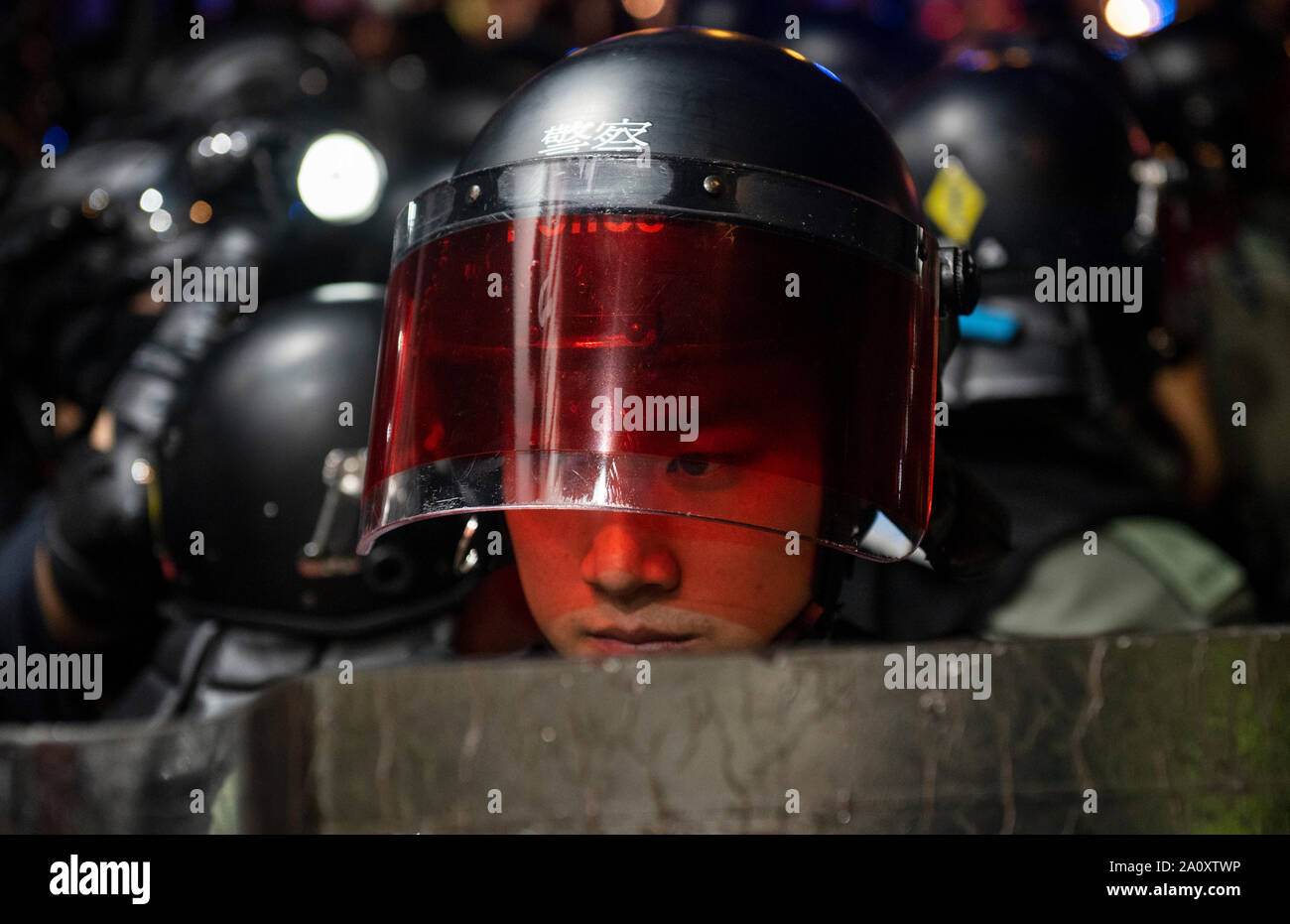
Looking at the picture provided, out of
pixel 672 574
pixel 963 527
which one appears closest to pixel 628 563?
pixel 672 574

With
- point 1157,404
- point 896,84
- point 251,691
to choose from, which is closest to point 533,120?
point 251,691

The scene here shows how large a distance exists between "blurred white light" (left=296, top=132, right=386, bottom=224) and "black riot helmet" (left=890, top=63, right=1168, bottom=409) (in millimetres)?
747

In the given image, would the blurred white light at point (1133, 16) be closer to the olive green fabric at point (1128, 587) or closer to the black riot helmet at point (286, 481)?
the olive green fabric at point (1128, 587)

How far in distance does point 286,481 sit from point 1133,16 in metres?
2.47

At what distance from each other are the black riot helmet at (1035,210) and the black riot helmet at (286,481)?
77 centimetres

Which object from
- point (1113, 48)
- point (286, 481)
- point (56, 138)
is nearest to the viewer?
point (286, 481)

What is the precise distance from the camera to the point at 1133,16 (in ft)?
10.5

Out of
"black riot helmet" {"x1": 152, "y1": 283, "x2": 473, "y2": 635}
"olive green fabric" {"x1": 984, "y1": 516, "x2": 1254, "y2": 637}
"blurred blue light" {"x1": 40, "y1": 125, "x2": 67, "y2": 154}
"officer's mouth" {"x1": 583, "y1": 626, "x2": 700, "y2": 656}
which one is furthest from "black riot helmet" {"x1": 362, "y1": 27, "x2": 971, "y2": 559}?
"blurred blue light" {"x1": 40, "y1": 125, "x2": 67, "y2": 154}

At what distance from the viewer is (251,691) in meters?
1.83

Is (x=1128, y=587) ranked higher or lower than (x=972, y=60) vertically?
lower

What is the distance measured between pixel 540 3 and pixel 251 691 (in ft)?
8.42

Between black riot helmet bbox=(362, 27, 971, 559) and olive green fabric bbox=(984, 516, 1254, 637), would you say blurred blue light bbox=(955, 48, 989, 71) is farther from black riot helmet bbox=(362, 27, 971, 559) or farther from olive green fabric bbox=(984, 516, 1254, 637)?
black riot helmet bbox=(362, 27, 971, 559)

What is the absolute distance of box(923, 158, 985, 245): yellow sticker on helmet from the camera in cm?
186

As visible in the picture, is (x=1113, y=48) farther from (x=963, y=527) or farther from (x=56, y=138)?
(x=56, y=138)
